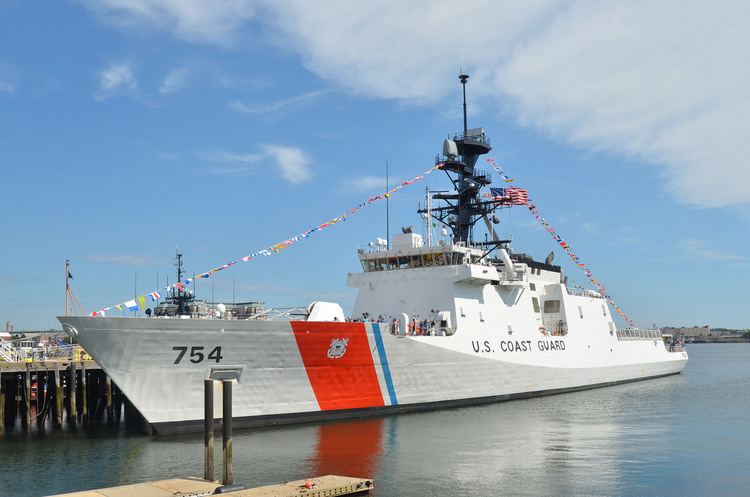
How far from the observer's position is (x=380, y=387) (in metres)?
18.5

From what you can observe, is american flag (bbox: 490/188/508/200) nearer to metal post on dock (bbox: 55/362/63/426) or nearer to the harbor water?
the harbor water

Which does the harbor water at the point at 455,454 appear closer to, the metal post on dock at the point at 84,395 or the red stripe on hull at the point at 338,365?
the red stripe on hull at the point at 338,365

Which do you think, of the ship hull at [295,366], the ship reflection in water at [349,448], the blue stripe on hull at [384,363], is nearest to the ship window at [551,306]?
the ship hull at [295,366]

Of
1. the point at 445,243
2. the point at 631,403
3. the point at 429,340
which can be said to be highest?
the point at 445,243

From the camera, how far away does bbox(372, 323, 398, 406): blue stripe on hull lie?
1806cm

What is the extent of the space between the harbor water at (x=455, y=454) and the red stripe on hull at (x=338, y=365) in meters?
0.64

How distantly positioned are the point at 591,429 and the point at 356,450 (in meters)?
6.92

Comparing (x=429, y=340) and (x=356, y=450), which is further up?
(x=429, y=340)

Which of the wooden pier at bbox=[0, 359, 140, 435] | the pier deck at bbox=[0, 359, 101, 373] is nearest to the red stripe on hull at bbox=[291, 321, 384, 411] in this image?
the wooden pier at bbox=[0, 359, 140, 435]

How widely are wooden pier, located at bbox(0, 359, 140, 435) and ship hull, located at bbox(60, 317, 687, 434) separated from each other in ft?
19.5

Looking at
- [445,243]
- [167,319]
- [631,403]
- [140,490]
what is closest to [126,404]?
[167,319]

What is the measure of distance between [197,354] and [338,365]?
3709 millimetres

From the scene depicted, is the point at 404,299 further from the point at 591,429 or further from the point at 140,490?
the point at 140,490

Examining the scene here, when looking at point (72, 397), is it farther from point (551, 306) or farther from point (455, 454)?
point (551, 306)
